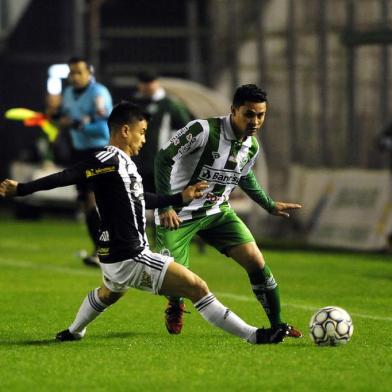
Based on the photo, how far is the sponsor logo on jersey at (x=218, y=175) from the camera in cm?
1012

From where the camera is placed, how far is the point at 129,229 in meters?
9.08

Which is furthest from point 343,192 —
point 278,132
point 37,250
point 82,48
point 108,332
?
point 108,332

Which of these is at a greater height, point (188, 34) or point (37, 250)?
point (188, 34)

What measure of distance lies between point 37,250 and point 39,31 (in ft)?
41.5

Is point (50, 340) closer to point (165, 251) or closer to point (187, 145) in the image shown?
point (165, 251)

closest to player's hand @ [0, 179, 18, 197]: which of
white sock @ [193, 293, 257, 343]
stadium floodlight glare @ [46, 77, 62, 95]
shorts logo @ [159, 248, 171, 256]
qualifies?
white sock @ [193, 293, 257, 343]

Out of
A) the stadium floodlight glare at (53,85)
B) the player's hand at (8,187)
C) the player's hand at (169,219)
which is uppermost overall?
the player's hand at (8,187)

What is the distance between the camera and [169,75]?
28.8 m

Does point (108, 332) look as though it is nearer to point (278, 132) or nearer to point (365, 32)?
point (365, 32)

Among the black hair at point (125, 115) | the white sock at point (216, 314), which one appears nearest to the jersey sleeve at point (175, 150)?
the black hair at point (125, 115)

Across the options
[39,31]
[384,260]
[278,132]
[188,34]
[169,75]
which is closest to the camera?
[384,260]

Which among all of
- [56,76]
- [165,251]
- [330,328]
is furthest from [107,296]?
[56,76]

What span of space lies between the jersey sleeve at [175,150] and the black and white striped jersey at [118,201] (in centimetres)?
79

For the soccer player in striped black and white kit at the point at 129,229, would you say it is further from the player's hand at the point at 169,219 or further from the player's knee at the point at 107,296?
the player's hand at the point at 169,219
